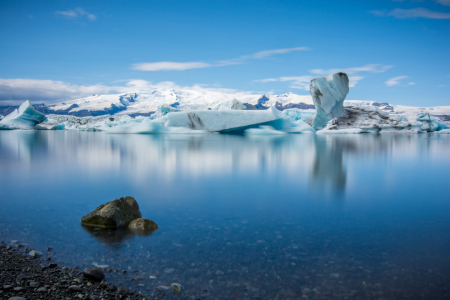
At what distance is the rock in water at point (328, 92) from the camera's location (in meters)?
25.1

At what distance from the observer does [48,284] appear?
5.83 feet

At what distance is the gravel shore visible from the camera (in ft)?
5.48

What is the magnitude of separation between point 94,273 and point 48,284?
0.80ft

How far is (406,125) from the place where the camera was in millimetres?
26359

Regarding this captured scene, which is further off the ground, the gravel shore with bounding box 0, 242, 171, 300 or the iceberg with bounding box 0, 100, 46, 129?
the iceberg with bounding box 0, 100, 46, 129

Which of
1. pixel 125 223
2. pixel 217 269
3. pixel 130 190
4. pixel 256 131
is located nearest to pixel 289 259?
pixel 217 269

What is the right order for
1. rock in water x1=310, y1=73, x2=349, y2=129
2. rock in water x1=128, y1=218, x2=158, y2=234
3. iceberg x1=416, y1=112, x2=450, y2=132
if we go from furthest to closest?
iceberg x1=416, y1=112, x2=450, y2=132
rock in water x1=310, y1=73, x2=349, y2=129
rock in water x1=128, y1=218, x2=158, y2=234

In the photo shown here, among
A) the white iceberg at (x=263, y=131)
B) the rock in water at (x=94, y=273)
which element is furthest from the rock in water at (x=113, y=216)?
the white iceberg at (x=263, y=131)

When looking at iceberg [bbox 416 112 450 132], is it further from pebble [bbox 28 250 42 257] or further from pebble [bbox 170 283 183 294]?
pebble [bbox 28 250 42 257]

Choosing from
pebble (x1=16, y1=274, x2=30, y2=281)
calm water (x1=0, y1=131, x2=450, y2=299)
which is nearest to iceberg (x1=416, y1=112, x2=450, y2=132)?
calm water (x1=0, y1=131, x2=450, y2=299)

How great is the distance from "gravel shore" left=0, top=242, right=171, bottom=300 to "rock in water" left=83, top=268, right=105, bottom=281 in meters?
0.02

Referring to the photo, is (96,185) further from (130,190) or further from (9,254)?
(9,254)

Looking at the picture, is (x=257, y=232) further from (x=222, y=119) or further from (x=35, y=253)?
(x=222, y=119)

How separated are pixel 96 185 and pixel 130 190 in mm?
636
